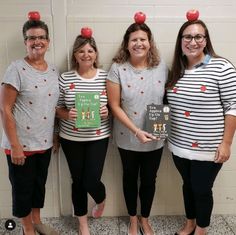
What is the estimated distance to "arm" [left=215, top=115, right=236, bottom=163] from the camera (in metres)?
1.72

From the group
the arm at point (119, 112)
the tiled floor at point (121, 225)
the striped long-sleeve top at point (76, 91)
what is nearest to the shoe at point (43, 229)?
the tiled floor at point (121, 225)

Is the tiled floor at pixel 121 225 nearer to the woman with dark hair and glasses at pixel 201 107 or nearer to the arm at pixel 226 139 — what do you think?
the woman with dark hair and glasses at pixel 201 107

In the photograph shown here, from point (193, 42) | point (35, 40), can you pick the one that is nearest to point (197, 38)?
point (193, 42)

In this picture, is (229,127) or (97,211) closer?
→ (229,127)

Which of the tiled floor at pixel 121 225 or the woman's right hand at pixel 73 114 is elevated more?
the woman's right hand at pixel 73 114

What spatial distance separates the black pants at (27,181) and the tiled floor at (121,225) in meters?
0.40

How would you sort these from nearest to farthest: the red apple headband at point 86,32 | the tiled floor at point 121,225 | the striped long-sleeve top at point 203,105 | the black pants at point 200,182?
1. the striped long-sleeve top at point 203,105
2. the black pants at point 200,182
3. the red apple headband at point 86,32
4. the tiled floor at point 121,225

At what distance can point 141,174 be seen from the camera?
2.06 metres

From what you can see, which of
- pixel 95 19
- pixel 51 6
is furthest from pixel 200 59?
pixel 51 6

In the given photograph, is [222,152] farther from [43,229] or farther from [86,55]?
[43,229]

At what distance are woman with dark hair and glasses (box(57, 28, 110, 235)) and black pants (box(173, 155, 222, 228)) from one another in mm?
543

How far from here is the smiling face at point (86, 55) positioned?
1890 mm

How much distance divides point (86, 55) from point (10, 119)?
0.62 m

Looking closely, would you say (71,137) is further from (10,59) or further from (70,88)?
(10,59)
